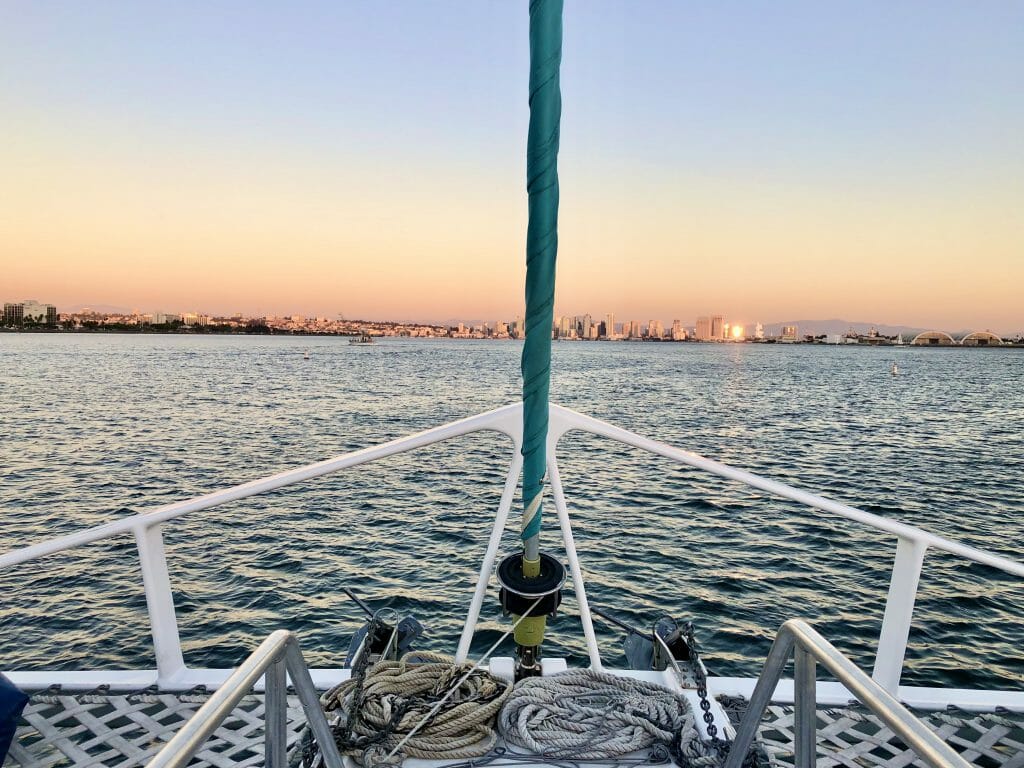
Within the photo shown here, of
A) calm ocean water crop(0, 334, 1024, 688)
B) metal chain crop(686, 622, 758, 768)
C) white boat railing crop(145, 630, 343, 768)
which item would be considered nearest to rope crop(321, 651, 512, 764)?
white boat railing crop(145, 630, 343, 768)

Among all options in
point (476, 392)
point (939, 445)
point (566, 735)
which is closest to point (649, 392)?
point (476, 392)

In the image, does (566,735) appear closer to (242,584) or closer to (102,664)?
(102,664)

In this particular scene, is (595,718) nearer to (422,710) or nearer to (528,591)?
(528,591)

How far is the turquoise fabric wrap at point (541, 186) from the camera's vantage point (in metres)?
2.04

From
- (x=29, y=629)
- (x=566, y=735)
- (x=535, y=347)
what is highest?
(x=535, y=347)

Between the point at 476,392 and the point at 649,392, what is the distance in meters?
15.1

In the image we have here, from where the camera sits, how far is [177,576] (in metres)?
10.2

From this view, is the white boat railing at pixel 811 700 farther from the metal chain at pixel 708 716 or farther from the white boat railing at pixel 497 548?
the white boat railing at pixel 497 548

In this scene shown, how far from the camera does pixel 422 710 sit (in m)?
2.52

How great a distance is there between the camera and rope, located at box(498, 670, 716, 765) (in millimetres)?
2352

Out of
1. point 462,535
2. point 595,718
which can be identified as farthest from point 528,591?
point 462,535

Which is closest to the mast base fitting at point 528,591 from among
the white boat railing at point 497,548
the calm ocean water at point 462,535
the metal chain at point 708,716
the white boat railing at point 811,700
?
the white boat railing at point 497,548

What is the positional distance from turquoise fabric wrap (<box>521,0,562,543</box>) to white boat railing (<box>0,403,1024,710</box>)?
59 cm

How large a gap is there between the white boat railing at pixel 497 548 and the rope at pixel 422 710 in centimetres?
25
